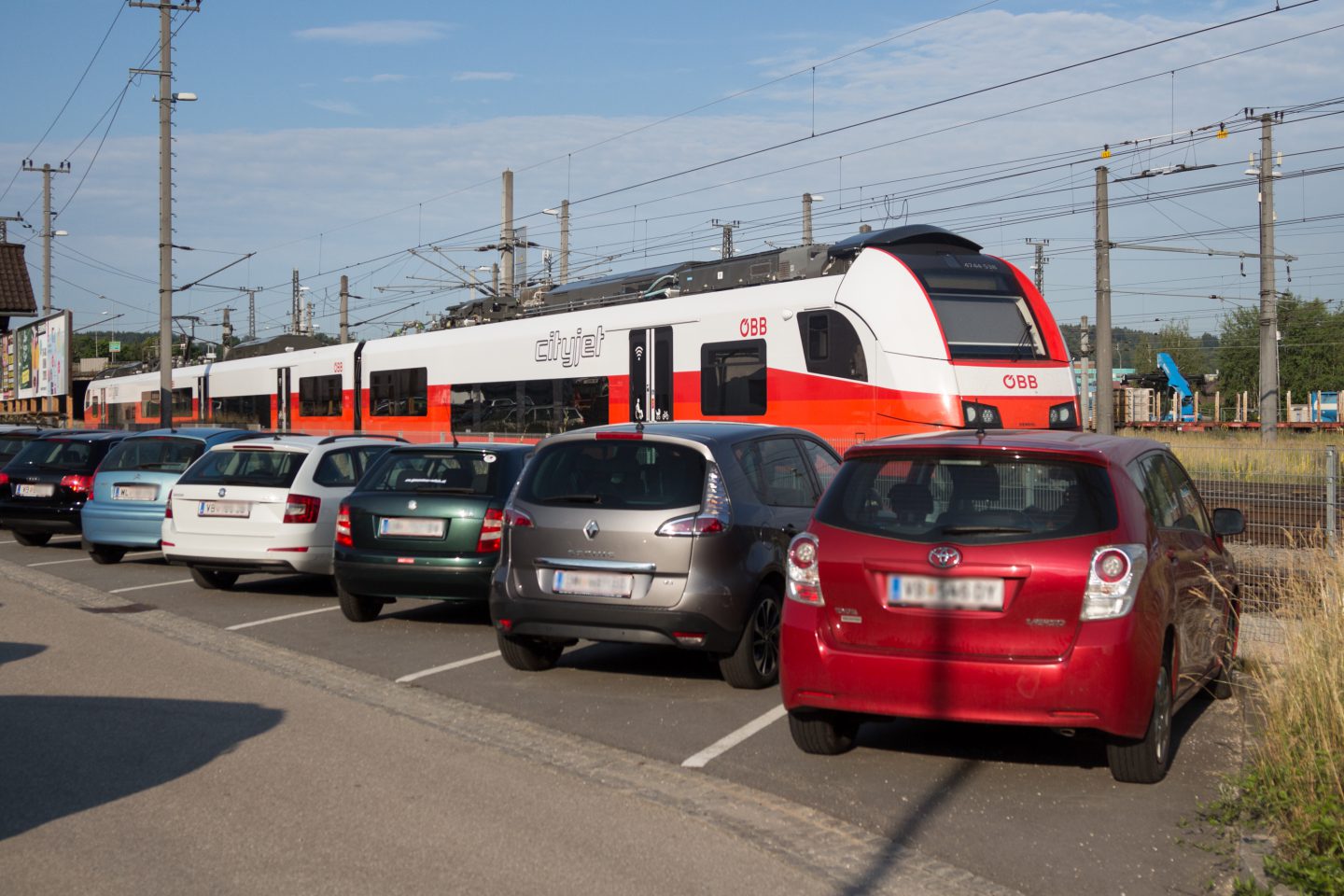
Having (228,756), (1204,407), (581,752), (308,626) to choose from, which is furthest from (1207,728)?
(1204,407)

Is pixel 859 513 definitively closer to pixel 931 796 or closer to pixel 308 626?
pixel 931 796

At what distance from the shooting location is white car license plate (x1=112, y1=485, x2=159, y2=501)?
1532 cm

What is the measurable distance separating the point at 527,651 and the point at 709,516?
65.9 inches

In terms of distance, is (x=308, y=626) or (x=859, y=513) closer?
(x=859, y=513)

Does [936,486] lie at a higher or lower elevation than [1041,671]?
higher

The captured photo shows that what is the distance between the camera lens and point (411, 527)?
10.7 m

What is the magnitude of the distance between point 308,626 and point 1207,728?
6915 millimetres

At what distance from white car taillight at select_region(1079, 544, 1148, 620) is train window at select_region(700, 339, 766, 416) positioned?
1247 cm

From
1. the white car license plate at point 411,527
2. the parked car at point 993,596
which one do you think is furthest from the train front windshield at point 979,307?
the parked car at point 993,596

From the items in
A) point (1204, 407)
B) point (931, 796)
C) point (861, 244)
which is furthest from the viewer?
point (1204, 407)

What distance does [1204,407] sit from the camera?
75.8 metres

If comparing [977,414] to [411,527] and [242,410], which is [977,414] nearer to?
[411,527]

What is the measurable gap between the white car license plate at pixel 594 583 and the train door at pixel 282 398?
92.8 ft

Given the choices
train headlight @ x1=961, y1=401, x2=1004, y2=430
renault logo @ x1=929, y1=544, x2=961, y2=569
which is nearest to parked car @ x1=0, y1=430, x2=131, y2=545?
train headlight @ x1=961, y1=401, x2=1004, y2=430
